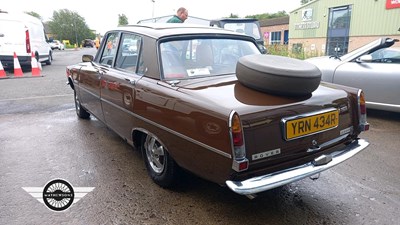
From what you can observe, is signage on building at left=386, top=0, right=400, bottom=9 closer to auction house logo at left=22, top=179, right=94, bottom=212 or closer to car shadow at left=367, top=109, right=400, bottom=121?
car shadow at left=367, top=109, right=400, bottom=121

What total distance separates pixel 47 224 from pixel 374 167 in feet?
11.5

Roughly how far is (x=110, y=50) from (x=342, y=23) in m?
28.5

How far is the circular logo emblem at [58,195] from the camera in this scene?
288 cm

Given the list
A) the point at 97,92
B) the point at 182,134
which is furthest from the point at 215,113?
the point at 97,92

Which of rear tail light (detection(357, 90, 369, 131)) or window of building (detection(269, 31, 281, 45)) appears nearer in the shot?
rear tail light (detection(357, 90, 369, 131))

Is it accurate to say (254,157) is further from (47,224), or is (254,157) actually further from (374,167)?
(374,167)

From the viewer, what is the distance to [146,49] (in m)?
3.24

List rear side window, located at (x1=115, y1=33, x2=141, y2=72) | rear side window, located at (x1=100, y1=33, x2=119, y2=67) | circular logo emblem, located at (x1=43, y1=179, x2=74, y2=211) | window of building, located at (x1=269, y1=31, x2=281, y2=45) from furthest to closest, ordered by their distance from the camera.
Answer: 1. window of building, located at (x1=269, y1=31, x2=281, y2=45)
2. rear side window, located at (x1=100, y1=33, x2=119, y2=67)
3. rear side window, located at (x1=115, y1=33, x2=141, y2=72)
4. circular logo emblem, located at (x1=43, y1=179, x2=74, y2=211)

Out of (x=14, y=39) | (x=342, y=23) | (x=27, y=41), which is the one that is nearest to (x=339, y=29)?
(x=342, y=23)

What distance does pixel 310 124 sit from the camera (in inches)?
99.0

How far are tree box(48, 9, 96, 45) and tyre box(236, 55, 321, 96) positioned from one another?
3040 inches

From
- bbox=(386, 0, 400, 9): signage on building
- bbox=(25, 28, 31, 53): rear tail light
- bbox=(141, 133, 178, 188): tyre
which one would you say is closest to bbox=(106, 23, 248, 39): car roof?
bbox=(141, 133, 178, 188): tyre

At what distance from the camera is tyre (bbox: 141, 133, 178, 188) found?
2.93m

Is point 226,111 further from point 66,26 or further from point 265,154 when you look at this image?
point 66,26
